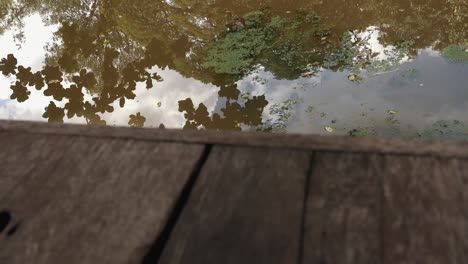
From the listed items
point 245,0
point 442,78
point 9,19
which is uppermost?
point 9,19

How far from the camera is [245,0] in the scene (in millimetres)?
7738

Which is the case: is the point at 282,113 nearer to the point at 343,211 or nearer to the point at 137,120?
the point at 137,120

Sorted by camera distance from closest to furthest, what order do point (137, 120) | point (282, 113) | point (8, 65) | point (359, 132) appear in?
1. point (359, 132)
2. point (282, 113)
3. point (137, 120)
4. point (8, 65)

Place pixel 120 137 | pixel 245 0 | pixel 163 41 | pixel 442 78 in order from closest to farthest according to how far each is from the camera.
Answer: pixel 120 137, pixel 442 78, pixel 163 41, pixel 245 0

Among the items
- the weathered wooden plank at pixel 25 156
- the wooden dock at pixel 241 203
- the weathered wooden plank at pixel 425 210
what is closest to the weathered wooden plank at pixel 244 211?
the wooden dock at pixel 241 203

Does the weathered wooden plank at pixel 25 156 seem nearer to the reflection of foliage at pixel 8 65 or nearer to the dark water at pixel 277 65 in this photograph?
the dark water at pixel 277 65

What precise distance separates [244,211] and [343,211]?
0.17 m

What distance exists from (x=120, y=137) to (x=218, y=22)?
6.65 meters

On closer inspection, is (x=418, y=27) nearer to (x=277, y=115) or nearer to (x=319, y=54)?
(x=319, y=54)

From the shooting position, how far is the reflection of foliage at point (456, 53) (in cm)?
496

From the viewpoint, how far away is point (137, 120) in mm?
5570

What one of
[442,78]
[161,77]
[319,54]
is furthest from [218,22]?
[442,78]

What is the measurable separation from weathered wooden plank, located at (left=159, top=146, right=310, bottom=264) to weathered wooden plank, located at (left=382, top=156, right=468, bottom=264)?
146mm

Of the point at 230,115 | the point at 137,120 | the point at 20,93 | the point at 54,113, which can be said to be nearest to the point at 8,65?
the point at 20,93
